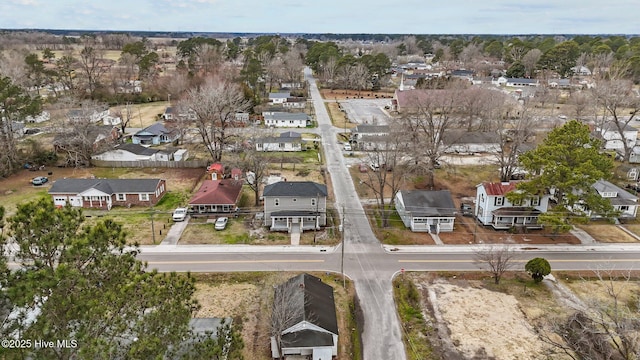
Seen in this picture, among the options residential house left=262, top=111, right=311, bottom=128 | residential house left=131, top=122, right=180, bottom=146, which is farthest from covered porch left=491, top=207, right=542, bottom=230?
residential house left=131, top=122, right=180, bottom=146

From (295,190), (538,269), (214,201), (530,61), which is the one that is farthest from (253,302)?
(530,61)

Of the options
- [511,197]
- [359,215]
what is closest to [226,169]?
[359,215]

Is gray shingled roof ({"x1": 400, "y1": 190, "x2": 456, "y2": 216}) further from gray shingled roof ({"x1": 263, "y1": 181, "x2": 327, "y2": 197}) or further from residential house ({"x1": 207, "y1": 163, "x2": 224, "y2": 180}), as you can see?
residential house ({"x1": 207, "y1": 163, "x2": 224, "y2": 180})

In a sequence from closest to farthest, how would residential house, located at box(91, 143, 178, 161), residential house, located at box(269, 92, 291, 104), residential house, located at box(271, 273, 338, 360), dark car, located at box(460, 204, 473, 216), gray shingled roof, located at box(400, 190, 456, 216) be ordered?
residential house, located at box(271, 273, 338, 360) → gray shingled roof, located at box(400, 190, 456, 216) → dark car, located at box(460, 204, 473, 216) → residential house, located at box(91, 143, 178, 161) → residential house, located at box(269, 92, 291, 104)

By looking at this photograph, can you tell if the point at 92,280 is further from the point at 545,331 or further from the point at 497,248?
the point at 497,248

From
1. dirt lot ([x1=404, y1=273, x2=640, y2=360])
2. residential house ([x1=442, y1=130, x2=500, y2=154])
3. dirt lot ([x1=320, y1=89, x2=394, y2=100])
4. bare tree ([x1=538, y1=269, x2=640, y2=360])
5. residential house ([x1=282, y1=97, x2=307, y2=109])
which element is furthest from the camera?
dirt lot ([x1=320, y1=89, x2=394, y2=100])
